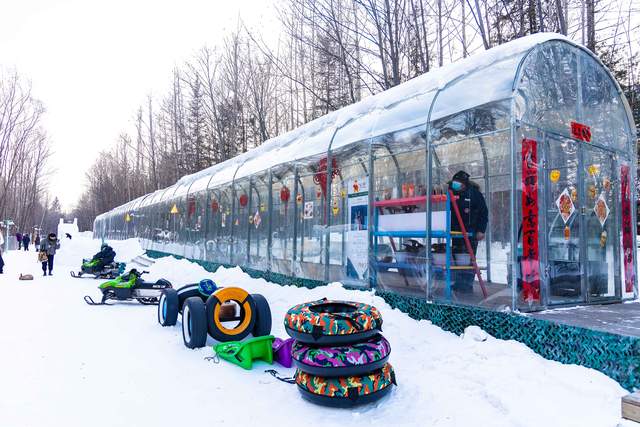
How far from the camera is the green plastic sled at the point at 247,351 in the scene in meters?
4.96

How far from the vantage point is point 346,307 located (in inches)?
184

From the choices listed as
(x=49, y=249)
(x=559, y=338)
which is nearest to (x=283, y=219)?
(x=559, y=338)

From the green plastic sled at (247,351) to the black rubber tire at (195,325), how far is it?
0.48m

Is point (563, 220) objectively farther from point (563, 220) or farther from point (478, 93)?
point (478, 93)

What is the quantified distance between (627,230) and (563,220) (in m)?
2.04

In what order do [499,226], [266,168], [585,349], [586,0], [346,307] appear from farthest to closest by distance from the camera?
[586,0] < [266,168] < [499,226] < [346,307] < [585,349]

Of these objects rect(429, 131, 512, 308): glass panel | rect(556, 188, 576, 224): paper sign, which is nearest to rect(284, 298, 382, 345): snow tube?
rect(429, 131, 512, 308): glass panel

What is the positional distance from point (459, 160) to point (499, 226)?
3.81 feet

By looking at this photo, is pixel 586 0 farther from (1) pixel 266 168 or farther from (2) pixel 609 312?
(2) pixel 609 312

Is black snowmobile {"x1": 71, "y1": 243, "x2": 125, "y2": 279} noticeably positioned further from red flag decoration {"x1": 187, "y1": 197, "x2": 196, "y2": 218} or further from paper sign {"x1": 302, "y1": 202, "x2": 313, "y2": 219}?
paper sign {"x1": 302, "y1": 202, "x2": 313, "y2": 219}

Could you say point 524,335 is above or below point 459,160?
below

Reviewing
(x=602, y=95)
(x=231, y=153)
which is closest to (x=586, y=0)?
(x=602, y=95)

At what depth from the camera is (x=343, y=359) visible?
151 inches

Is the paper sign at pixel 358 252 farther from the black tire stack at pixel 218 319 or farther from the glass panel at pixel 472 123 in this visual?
the glass panel at pixel 472 123
